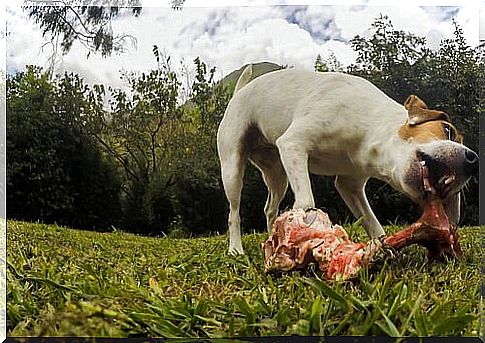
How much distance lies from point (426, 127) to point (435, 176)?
0.10m

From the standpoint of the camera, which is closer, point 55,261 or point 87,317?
point 87,317

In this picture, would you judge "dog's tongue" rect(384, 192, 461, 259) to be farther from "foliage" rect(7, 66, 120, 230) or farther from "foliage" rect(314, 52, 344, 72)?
"foliage" rect(7, 66, 120, 230)

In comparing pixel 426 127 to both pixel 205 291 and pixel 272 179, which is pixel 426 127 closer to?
pixel 272 179

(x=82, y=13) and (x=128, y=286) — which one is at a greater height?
(x=82, y=13)

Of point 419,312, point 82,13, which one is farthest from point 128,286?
point 82,13

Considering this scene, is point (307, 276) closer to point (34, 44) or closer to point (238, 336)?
point (238, 336)

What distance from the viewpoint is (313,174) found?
5.50ft

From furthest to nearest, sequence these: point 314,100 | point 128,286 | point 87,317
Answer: point 314,100 → point 128,286 → point 87,317

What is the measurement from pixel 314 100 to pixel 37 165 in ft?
2.09

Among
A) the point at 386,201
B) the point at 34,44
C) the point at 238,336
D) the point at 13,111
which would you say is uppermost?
the point at 34,44

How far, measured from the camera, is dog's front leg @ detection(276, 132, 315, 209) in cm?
161

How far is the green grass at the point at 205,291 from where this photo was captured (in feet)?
4.32

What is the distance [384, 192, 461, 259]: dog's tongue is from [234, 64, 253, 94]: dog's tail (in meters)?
0.49

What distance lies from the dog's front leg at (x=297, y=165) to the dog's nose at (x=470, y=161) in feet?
1.03
